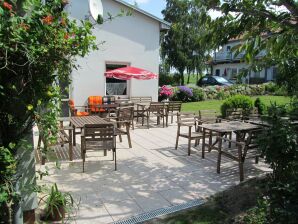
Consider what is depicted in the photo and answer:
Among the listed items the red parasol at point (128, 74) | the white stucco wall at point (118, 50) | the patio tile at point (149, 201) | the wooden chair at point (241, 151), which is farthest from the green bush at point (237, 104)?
the patio tile at point (149, 201)

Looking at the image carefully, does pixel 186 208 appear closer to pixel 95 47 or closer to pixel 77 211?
pixel 77 211

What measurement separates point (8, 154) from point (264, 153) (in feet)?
9.45

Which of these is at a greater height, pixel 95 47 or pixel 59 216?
pixel 95 47

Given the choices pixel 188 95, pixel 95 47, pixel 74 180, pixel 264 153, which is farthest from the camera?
pixel 188 95

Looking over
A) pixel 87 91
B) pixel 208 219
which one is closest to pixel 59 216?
pixel 208 219

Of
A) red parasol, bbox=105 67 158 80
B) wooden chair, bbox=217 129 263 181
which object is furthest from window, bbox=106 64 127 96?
wooden chair, bbox=217 129 263 181

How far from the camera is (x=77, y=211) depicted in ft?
13.5

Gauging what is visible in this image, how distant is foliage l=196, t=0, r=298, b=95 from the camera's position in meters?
3.72

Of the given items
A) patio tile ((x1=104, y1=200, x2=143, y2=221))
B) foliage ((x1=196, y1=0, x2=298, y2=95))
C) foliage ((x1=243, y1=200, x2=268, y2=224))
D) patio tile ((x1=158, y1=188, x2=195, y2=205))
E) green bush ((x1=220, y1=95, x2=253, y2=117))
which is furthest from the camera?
green bush ((x1=220, y1=95, x2=253, y2=117))

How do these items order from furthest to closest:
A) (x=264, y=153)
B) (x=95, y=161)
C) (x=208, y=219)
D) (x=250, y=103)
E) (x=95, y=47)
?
1. (x=250, y=103)
2. (x=95, y=161)
3. (x=208, y=219)
4. (x=264, y=153)
5. (x=95, y=47)

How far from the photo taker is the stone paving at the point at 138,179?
4.33 meters

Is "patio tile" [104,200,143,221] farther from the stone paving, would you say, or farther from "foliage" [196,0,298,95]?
"foliage" [196,0,298,95]

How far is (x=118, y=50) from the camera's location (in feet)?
44.2

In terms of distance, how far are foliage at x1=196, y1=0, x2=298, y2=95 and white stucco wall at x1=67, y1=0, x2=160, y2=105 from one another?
27.5 ft
